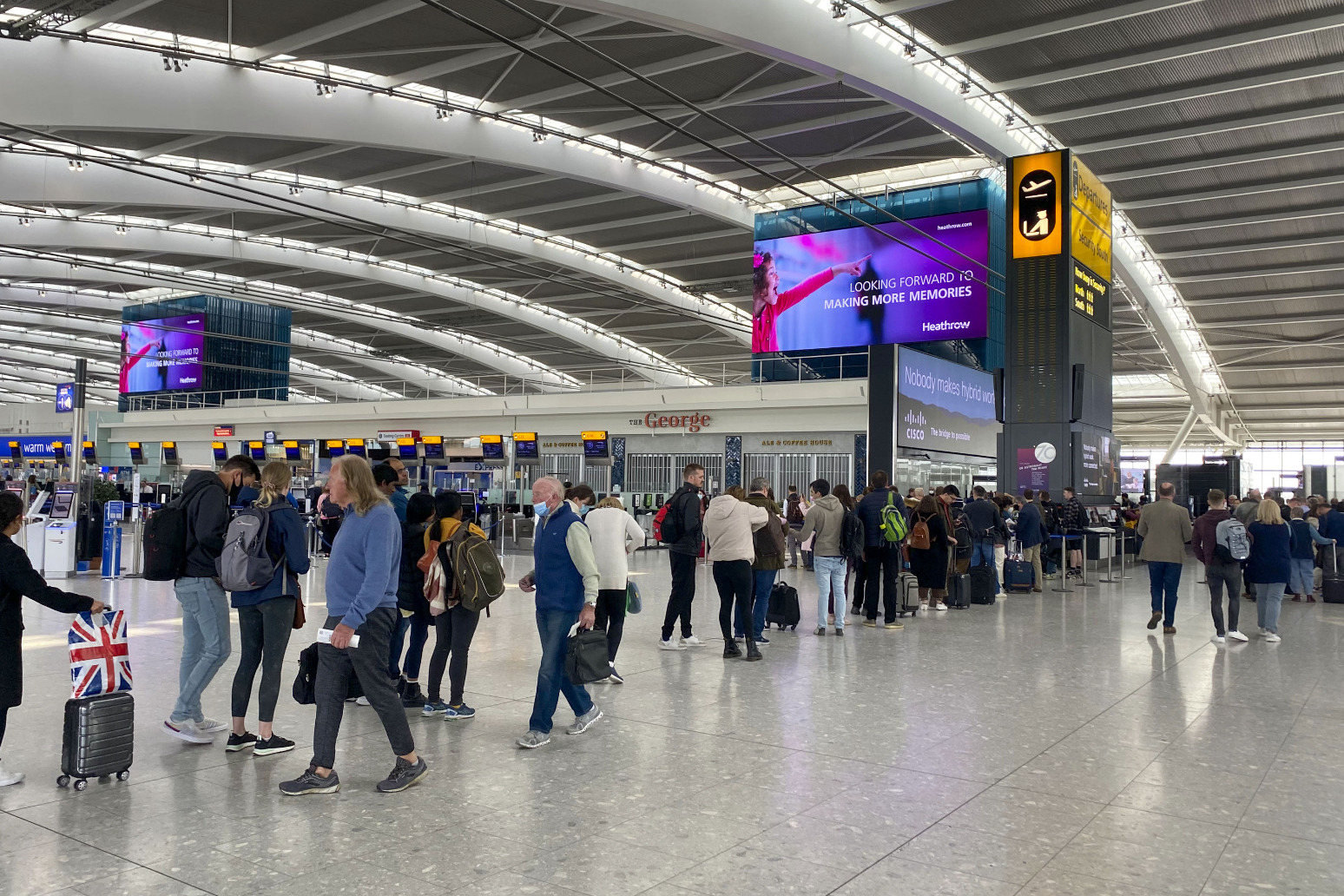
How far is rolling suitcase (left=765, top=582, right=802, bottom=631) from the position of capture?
33.5 feet

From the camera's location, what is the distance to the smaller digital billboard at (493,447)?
87.4 feet

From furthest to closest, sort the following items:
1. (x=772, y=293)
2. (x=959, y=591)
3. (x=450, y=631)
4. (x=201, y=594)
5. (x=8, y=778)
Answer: (x=772, y=293) < (x=959, y=591) < (x=450, y=631) < (x=201, y=594) < (x=8, y=778)

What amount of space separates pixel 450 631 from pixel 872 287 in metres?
19.3

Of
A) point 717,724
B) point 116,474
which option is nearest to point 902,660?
point 717,724

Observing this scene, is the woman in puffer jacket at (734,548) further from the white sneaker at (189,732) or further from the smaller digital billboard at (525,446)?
the smaller digital billboard at (525,446)

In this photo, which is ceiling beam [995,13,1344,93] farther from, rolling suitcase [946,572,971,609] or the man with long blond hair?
the man with long blond hair

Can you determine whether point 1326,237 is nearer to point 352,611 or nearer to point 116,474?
point 352,611

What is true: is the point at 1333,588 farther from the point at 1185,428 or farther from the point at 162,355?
the point at 162,355

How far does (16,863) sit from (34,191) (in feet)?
71.5

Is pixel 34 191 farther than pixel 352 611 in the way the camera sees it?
Yes

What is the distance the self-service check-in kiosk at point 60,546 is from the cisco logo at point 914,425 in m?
12.1

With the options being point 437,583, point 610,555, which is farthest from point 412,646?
point 610,555

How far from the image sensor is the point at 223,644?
5418 mm

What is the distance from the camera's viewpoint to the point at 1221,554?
33.2 feet
